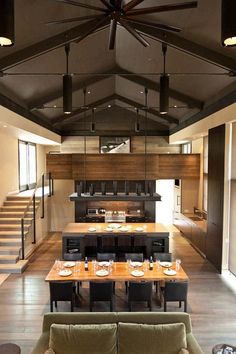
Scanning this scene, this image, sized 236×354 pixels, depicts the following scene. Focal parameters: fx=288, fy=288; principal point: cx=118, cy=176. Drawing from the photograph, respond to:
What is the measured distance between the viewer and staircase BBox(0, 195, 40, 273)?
815 centimetres

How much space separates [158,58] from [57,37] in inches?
96.4

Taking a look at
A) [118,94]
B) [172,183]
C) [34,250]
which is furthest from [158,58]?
[172,183]

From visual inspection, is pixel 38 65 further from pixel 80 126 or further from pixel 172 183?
pixel 172 183

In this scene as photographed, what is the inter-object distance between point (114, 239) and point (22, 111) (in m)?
5.01

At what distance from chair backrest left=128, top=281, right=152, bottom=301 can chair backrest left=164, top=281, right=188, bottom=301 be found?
0.34 meters

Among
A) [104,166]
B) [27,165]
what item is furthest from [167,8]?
[27,165]

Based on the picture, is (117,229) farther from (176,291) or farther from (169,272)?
(176,291)

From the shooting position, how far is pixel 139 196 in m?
7.82

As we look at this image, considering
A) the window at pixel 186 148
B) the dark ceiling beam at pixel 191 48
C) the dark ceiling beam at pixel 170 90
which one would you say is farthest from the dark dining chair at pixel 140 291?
the window at pixel 186 148

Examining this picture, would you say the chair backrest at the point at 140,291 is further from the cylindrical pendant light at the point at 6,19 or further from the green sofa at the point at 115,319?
the cylindrical pendant light at the point at 6,19

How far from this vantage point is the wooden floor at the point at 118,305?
4.97 metres

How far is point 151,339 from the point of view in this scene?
3.62 m

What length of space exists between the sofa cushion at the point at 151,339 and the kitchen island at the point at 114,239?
16.3 ft

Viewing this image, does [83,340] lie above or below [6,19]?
below
